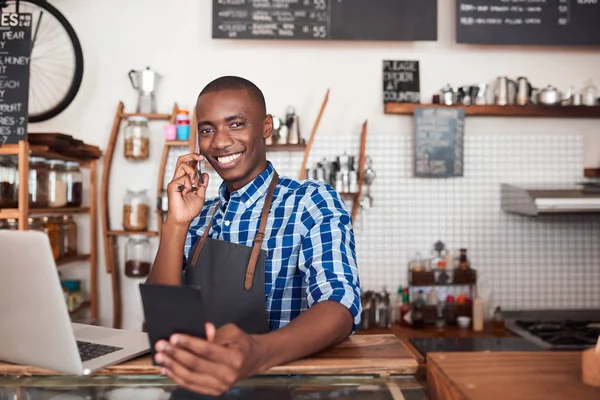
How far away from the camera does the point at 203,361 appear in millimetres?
805

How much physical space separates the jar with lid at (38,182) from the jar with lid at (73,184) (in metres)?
0.22

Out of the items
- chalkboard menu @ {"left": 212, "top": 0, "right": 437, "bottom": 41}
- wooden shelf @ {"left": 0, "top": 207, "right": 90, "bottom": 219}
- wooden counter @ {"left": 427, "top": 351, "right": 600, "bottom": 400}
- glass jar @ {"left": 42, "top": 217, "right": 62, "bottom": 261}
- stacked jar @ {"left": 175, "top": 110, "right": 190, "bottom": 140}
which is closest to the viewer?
wooden counter @ {"left": 427, "top": 351, "right": 600, "bottom": 400}

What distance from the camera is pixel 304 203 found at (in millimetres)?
1552

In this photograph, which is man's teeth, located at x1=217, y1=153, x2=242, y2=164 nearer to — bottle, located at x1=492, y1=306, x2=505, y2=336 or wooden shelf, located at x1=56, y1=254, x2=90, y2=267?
wooden shelf, located at x1=56, y1=254, x2=90, y2=267

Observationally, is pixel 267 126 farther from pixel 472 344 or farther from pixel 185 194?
pixel 472 344

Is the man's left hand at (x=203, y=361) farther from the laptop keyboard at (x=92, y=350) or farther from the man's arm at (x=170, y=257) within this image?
the man's arm at (x=170, y=257)

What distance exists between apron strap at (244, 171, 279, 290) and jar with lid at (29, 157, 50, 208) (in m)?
1.47

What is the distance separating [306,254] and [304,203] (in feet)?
0.48

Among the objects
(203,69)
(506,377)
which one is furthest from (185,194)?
(203,69)

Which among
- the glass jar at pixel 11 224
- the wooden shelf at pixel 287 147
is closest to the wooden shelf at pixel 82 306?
the glass jar at pixel 11 224

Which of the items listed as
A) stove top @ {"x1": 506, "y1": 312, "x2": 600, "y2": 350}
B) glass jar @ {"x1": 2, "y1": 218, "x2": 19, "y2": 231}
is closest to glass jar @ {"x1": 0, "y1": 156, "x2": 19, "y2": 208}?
glass jar @ {"x1": 2, "y1": 218, "x2": 19, "y2": 231}

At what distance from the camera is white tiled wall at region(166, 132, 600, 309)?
129 inches

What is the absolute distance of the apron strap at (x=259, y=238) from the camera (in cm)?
146

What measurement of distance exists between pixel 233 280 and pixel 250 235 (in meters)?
0.15
